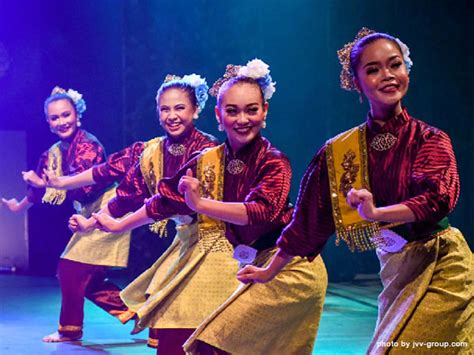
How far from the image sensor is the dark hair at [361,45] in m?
2.80

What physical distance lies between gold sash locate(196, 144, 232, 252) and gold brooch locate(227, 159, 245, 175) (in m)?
0.04

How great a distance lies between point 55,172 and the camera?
5484mm

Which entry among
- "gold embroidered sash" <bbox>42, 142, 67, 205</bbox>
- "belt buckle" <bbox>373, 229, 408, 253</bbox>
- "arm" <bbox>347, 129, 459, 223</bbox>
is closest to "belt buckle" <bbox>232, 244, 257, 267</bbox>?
"belt buckle" <bbox>373, 229, 408, 253</bbox>

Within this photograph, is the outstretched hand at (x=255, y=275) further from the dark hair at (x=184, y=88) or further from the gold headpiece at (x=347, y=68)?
the dark hair at (x=184, y=88)

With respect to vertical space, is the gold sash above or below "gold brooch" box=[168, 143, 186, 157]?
below

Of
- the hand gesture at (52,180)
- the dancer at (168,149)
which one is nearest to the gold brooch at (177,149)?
the dancer at (168,149)

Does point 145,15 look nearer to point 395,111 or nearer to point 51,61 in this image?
point 51,61

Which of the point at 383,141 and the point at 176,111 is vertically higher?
the point at 176,111

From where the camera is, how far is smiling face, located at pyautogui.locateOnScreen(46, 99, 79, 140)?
5473 mm

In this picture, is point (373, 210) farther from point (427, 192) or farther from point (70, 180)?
point (70, 180)

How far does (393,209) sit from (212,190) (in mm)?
1219

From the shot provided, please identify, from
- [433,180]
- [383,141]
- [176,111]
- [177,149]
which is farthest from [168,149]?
[433,180]

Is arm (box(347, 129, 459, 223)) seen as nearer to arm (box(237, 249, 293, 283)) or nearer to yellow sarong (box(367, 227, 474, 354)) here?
yellow sarong (box(367, 227, 474, 354))

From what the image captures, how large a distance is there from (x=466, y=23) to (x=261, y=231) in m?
5.12
